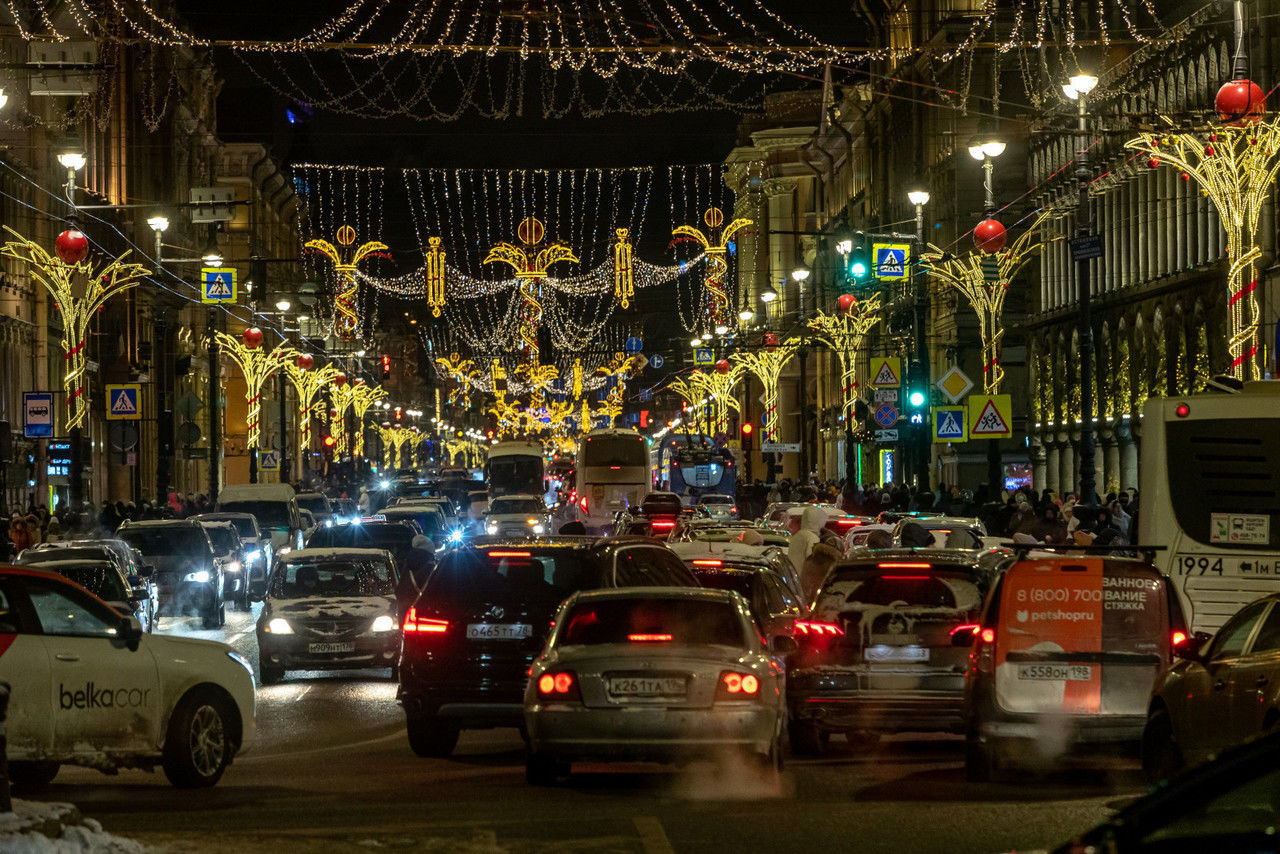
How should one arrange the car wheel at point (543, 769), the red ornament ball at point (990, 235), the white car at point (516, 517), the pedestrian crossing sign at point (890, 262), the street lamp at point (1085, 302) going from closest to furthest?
the car wheel at point (543, 769) < the street lamp at point (1085, 302) < the red ornament ball at point (990, 235) < the pedestrian crossing sign at point (890, 262) < the white car at point (516, 517)

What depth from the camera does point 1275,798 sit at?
5012mm

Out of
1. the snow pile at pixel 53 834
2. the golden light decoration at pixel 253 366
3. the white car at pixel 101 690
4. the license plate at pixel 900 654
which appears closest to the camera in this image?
the snow pile at pixel 53 834

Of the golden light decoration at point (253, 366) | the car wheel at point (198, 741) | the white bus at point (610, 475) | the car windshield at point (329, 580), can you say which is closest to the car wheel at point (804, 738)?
the car wheel at point (198, 741)

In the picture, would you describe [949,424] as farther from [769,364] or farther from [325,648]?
[769,364]

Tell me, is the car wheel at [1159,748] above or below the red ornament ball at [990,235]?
below

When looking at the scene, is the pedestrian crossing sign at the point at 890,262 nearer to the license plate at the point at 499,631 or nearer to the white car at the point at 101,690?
the license plate at the point at 499,631

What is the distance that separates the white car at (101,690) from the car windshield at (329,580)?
9.35m

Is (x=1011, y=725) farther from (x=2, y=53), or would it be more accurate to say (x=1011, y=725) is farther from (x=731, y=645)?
(x=2, y=53)

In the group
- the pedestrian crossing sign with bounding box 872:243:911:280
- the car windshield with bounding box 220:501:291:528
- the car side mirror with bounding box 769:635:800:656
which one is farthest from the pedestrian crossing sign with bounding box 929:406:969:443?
the car side mirror with bounding box 769:635:800:656

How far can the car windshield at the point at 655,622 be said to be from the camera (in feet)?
42.8

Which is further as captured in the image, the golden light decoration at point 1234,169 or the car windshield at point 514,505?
the car windshield at point 514,505

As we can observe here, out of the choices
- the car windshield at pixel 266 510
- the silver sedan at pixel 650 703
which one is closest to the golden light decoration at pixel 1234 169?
the silver sedan at pixel 650 703

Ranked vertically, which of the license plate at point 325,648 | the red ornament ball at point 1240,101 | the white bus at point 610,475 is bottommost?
the license plate at point 325,648

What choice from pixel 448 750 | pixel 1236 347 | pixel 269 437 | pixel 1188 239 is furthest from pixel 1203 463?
pixel 269 437
